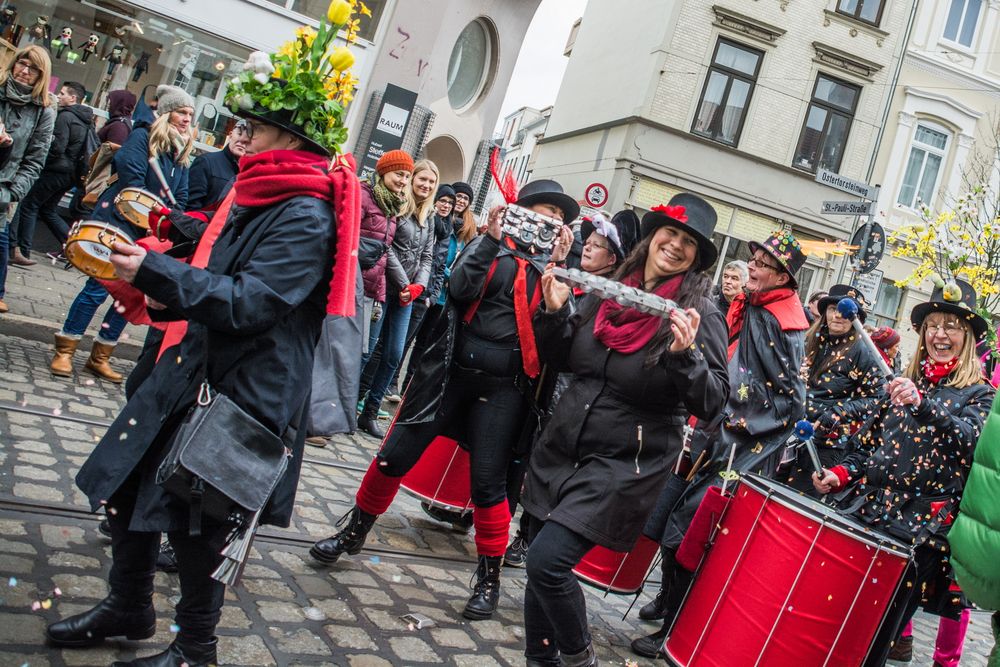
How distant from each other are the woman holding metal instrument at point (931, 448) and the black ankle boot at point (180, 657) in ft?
10.6

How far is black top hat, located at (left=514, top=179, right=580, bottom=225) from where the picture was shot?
15.2 feet

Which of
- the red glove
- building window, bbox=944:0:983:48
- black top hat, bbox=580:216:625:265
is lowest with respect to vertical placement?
the red glove

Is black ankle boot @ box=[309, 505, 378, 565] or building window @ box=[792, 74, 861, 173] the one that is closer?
black ankle boot @ box=[309, 505, 378, 565]

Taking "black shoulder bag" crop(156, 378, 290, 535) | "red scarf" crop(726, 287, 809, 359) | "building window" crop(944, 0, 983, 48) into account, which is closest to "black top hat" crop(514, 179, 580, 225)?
"red scarf" crop(726, 287, 809, 359)

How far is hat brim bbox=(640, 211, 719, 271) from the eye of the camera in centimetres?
376

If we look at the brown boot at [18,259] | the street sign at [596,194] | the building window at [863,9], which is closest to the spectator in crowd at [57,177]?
the brown boot at [18,259]

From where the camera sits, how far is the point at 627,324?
146 inches

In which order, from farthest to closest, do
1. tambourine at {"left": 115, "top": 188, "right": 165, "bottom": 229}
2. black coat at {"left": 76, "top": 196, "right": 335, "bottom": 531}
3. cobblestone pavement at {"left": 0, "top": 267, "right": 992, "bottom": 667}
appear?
tambourine at {"left": 115, "top": 188, "right": 165, "bottom": 229} → cobblestone pavement at {"left": 0, "top": 267, "right": 992, "bottom": 667} → black coat at {"left": 76, "top": 196, "right": 335, "bottom": 531}

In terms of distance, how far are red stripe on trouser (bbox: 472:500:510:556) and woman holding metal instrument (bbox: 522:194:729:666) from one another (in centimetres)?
55

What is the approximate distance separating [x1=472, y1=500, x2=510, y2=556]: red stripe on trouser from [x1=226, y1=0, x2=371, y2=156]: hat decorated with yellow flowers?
2146mm

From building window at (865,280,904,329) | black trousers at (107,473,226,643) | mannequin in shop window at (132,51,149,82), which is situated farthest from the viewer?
building window at (865,280,904,329)

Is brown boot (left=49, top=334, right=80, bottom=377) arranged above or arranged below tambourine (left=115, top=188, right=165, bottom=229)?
below

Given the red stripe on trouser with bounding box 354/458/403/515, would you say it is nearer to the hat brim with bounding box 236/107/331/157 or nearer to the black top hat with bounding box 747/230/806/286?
the hat brim with bounding box 236/107/331/157

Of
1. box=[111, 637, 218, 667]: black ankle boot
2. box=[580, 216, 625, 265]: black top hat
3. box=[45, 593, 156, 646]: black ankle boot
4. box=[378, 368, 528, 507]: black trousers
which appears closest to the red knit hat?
box=[580, 216, 625, 265]: black top hat
